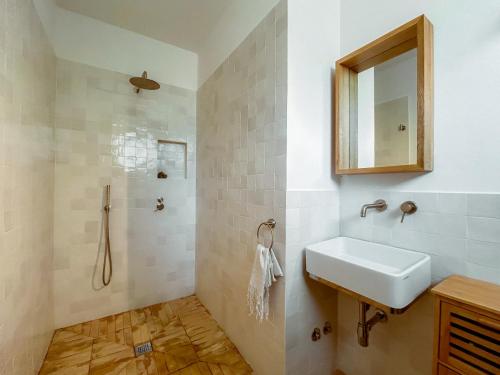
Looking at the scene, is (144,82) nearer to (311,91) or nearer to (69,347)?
(311,91)

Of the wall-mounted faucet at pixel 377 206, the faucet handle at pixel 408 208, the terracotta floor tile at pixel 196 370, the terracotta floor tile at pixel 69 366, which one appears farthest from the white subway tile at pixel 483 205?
the terracotta floor tile at pixel 69 366

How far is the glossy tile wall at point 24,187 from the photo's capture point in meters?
0.93

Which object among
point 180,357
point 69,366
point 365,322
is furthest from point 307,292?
point 69,366

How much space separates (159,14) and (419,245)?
249 cm

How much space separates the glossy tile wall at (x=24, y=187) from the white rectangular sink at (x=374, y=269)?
143cm

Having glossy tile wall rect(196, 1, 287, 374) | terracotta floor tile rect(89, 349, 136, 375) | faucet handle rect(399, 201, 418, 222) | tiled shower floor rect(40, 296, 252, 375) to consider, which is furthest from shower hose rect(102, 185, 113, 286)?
faucet handle rect(399, 201, 418, 222)

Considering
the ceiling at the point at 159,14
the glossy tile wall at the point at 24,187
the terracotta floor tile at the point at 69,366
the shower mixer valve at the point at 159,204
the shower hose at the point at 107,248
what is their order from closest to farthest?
the glossy tile wall at the point at 24,187 → the terracotta floor tile at the point at 69,366 → the ceiling at the point at 159,14 → the shower hose at the point at 107,248 → the shower mixer valve at the point at 159,204

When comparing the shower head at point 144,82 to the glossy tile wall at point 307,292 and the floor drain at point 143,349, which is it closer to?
the glossy tile wall at point 307,292

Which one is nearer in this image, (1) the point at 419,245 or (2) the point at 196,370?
(1) the point at 419,245

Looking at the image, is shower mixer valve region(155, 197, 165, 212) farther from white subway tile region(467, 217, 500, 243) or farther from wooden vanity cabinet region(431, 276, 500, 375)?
white subway tile region(467, 217, 500, 243)

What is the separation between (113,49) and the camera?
191cm

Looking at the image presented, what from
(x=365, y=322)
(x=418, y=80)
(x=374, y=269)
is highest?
(x=418, y=80)

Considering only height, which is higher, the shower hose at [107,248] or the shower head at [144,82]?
the shower head at [144,82]

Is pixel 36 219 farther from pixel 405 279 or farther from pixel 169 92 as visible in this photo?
pixel 405 279
